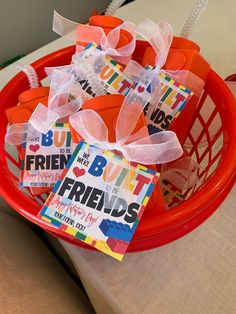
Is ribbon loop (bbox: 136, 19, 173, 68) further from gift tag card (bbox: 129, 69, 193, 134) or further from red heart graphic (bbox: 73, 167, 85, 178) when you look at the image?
red heart graphic (bbox: 73, 167, 85, 178)

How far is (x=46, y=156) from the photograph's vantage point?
434 mm

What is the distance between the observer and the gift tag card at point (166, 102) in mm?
453

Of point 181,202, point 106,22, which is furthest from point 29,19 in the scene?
point 181,202

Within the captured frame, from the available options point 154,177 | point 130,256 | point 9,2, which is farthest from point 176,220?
point 9,2

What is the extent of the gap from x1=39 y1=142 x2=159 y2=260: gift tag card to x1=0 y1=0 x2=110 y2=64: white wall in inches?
39.8

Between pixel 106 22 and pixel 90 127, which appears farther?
pixel 106 22

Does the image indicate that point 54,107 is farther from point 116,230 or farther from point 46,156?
point 116,230

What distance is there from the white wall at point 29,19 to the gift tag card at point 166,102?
94cm

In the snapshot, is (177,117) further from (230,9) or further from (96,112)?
(230,9)

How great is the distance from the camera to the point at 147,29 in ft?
1.51

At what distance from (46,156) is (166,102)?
16 cm

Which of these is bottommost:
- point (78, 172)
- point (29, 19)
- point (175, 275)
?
point (29, 19)

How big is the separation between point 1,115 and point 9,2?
2.93ft

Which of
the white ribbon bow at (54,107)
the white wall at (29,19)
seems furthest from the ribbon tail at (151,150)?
the white wall at (29,19)
